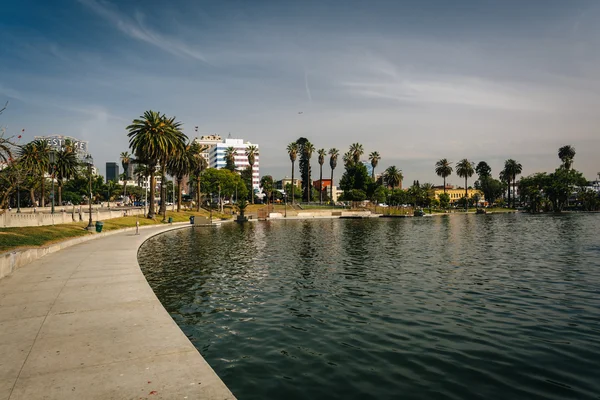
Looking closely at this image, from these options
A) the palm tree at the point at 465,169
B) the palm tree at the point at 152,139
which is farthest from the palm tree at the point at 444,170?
the palm tree at the point at 152,139

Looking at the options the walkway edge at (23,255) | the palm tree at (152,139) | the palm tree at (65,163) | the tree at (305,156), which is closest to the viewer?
the walkway edge at (23,255)

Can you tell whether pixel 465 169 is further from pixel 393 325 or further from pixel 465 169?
pixel 393 325

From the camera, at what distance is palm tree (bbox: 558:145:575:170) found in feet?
604

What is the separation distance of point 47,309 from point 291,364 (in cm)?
803

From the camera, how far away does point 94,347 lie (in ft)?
29.0

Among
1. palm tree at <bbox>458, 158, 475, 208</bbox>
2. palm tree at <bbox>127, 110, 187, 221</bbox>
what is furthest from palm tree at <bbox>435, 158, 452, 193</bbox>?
palm tree at <bbox>127, 110, 187, 221</bbox>

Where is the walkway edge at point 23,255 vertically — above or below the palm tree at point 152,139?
below

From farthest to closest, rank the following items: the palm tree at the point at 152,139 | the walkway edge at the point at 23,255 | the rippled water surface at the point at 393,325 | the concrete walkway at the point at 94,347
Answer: the palm tree at the point at 152,139, the walkway edge at the point at 23,255, the rippled water surface at the point at 393,325, the concrete walkway at the point at 94,347

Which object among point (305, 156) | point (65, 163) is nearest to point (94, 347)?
point (65, 163)

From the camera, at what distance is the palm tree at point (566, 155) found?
184 meters

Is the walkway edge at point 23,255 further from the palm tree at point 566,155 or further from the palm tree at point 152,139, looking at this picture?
the palm tree at point 566,155

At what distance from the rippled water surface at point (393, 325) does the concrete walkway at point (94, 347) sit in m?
1.38

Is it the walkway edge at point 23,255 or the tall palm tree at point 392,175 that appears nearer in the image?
the walkway edge at point 23,255

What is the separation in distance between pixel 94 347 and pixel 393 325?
8.83 metres
